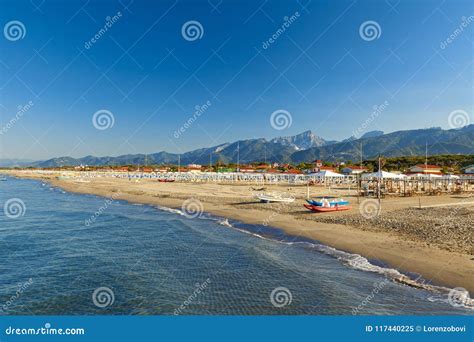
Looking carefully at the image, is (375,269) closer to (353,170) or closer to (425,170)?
(425,170)

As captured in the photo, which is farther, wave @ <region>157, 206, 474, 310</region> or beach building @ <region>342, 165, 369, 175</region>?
beach building @ <region>342, 165, 369, 175</region>

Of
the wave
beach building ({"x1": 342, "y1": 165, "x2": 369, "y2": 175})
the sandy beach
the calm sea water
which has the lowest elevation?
the calm sea water

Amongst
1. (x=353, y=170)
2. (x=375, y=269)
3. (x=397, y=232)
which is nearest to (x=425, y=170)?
(x=353, y=170)

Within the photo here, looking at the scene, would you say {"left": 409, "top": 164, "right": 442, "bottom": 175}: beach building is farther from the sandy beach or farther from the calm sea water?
the calm sea water

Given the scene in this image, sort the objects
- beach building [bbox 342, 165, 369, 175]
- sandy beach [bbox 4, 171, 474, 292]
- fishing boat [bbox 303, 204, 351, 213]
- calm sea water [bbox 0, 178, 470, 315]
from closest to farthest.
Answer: calm sea water [bbox 0, 178, 470, 315], sandy beach [bbox 4, 171, 474, 292], fishing boat [bbox 303, 204, 351, 213], beach building [bbox 342, 165, 369, 175]

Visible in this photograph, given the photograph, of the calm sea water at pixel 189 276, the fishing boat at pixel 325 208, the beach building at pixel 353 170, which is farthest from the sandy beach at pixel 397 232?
the beach building at pixel 353 170

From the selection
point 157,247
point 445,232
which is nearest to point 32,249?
point 157,247

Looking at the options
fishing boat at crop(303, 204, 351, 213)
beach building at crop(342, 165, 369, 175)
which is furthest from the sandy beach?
beach building at crop(342, 165, 369, 175)

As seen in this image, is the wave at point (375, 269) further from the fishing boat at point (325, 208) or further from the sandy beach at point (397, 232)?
the fishing boat at point (325, 208)

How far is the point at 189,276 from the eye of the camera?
1385cm

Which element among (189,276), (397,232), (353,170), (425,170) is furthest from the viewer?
(353,170)

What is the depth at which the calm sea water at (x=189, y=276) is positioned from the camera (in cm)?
1096

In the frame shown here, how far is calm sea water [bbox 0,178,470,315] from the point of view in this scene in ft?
36.0

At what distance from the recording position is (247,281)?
43.3 ft
